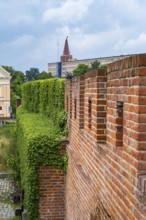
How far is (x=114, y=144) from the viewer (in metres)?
3.70

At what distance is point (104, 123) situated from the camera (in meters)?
4.70

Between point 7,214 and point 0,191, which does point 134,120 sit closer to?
point 7,214

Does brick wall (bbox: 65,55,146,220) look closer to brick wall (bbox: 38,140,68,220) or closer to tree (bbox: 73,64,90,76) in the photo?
tree (bbox: 73,64,90,76)

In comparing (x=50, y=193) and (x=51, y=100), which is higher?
(x=51, y=100)

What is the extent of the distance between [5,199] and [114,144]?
11.1 metres

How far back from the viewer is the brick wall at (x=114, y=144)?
2.94m

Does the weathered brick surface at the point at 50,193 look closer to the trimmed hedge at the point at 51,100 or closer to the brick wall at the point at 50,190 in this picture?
the brick wall at the point at 50,190

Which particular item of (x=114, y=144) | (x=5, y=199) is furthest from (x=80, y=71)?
(x=114, y=144)

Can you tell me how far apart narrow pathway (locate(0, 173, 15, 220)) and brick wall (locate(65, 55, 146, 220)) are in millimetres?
6419

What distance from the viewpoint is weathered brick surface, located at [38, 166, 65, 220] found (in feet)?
27.2

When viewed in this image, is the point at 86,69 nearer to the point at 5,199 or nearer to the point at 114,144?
the point at 5,199

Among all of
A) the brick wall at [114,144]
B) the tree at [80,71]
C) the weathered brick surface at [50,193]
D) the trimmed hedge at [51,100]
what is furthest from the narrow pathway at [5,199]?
the brick wall at [114,144]

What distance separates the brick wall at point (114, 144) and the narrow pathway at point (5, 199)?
642 cm

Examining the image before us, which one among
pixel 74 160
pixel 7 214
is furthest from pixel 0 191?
pixel 74 160
